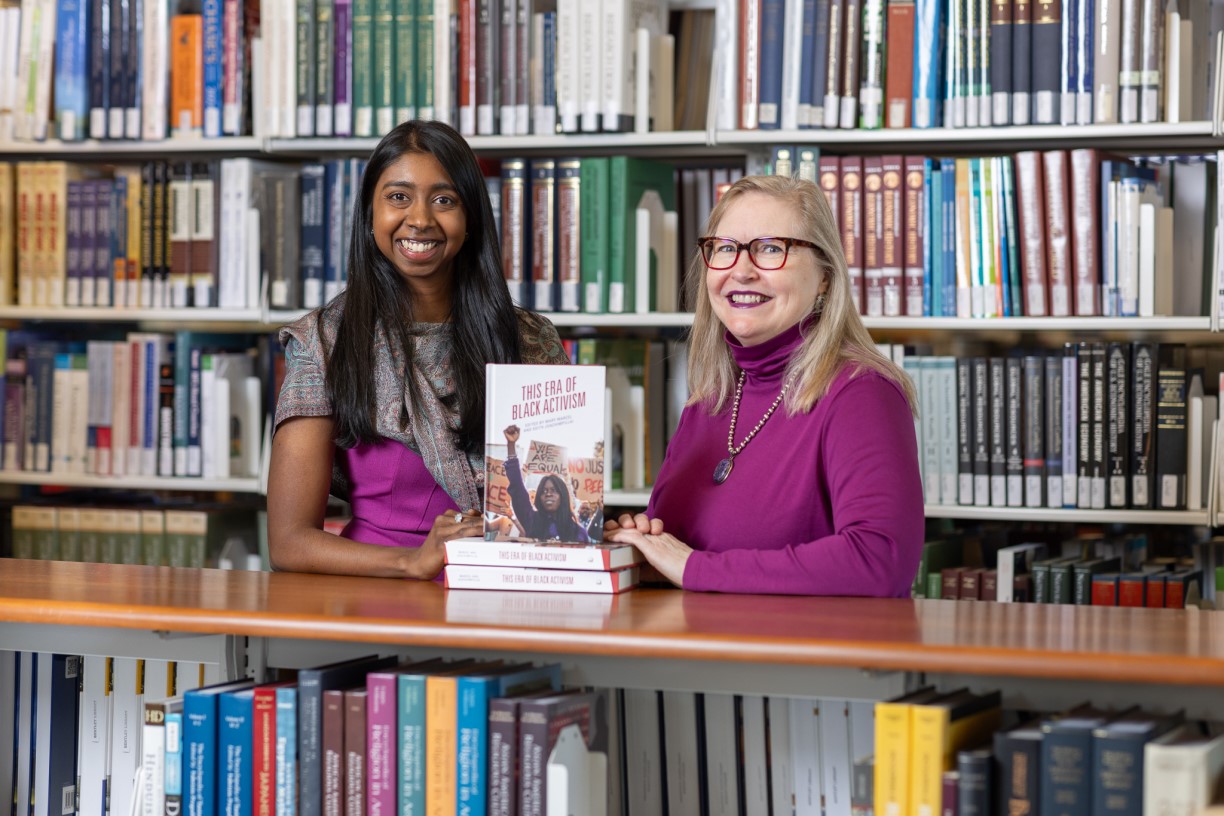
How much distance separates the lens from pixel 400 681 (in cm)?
162

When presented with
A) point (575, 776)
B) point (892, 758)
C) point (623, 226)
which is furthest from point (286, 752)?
point (623, 226)

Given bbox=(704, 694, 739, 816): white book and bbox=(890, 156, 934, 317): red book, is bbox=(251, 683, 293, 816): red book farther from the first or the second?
bbox=(890, 156, 934, 317): red book

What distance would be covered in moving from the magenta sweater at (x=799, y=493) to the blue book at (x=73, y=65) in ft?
6.58

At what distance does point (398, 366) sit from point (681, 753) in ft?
2.67

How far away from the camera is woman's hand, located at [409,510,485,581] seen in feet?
6.43

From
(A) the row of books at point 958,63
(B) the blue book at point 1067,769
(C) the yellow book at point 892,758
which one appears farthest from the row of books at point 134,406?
(B) the blue book at point 1067,769

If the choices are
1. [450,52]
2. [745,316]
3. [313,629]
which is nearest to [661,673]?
[313,629]

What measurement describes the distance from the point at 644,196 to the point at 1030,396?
0.94 m

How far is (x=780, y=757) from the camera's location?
1710 mm

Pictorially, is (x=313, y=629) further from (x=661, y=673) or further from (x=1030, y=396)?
(x=1030, y=396)

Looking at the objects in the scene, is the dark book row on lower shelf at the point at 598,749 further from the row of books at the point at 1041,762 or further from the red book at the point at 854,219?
the red book at the point at 854,219

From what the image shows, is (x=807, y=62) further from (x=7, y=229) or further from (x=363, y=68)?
(x=7, y=229)

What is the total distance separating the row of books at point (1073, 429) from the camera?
9.49ft

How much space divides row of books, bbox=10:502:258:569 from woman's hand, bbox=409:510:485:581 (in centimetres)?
160
